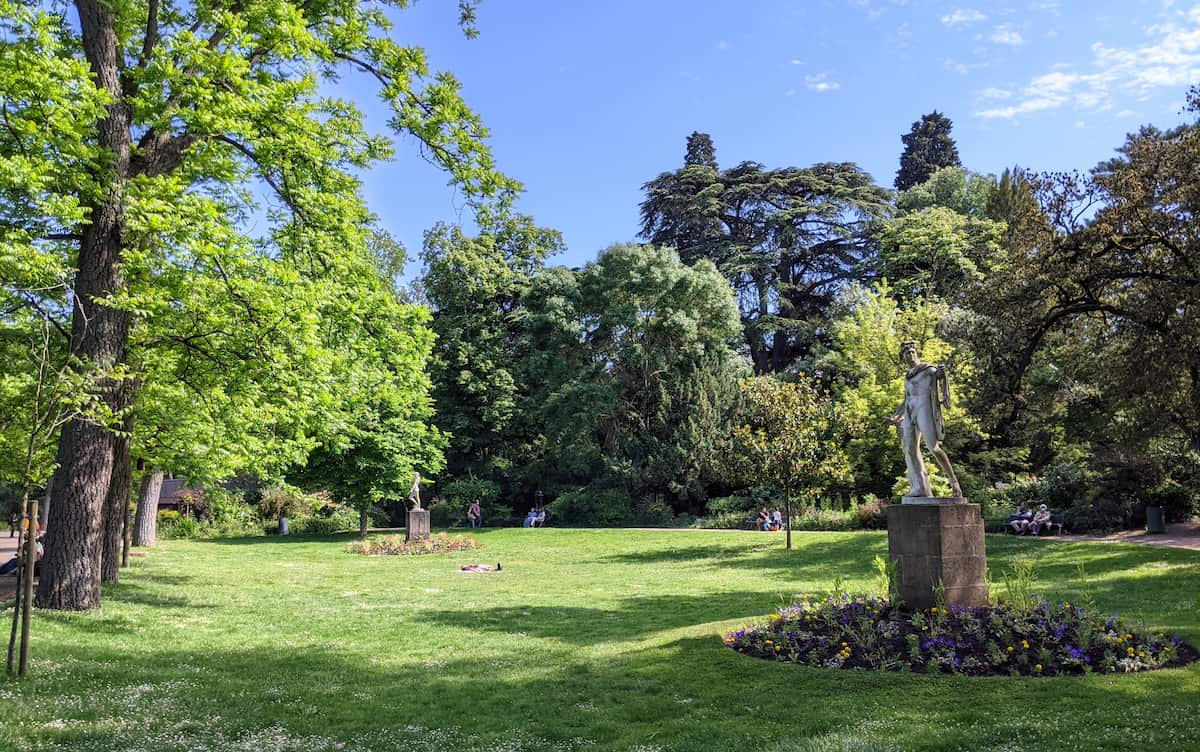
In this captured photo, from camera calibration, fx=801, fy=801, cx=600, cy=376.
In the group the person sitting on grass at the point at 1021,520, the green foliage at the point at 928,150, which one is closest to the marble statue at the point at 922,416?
the person sitting on grass at the point at 1021,520

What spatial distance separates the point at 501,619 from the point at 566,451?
23.2 metres

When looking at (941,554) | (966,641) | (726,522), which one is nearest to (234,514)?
(726,522)

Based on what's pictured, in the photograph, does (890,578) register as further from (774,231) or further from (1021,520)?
(774,231)

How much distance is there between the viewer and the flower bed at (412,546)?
2536 cm

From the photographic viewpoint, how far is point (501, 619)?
12.4m

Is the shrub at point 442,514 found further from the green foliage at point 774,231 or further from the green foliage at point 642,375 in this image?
the green foliage at point 774,231

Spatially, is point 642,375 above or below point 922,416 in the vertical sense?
above

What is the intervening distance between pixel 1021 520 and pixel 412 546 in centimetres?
1843

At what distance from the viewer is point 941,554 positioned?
30.8ft

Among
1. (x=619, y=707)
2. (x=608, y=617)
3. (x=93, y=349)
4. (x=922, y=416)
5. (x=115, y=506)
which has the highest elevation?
(x=93, y=349)

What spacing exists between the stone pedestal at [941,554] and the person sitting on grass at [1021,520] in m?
15.6

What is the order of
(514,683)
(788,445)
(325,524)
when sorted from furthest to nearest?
(325,524) → (788,445) → (514,683)

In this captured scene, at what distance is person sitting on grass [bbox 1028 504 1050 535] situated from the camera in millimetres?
22688

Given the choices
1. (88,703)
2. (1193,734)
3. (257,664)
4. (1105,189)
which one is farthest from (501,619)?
(1105,189)
